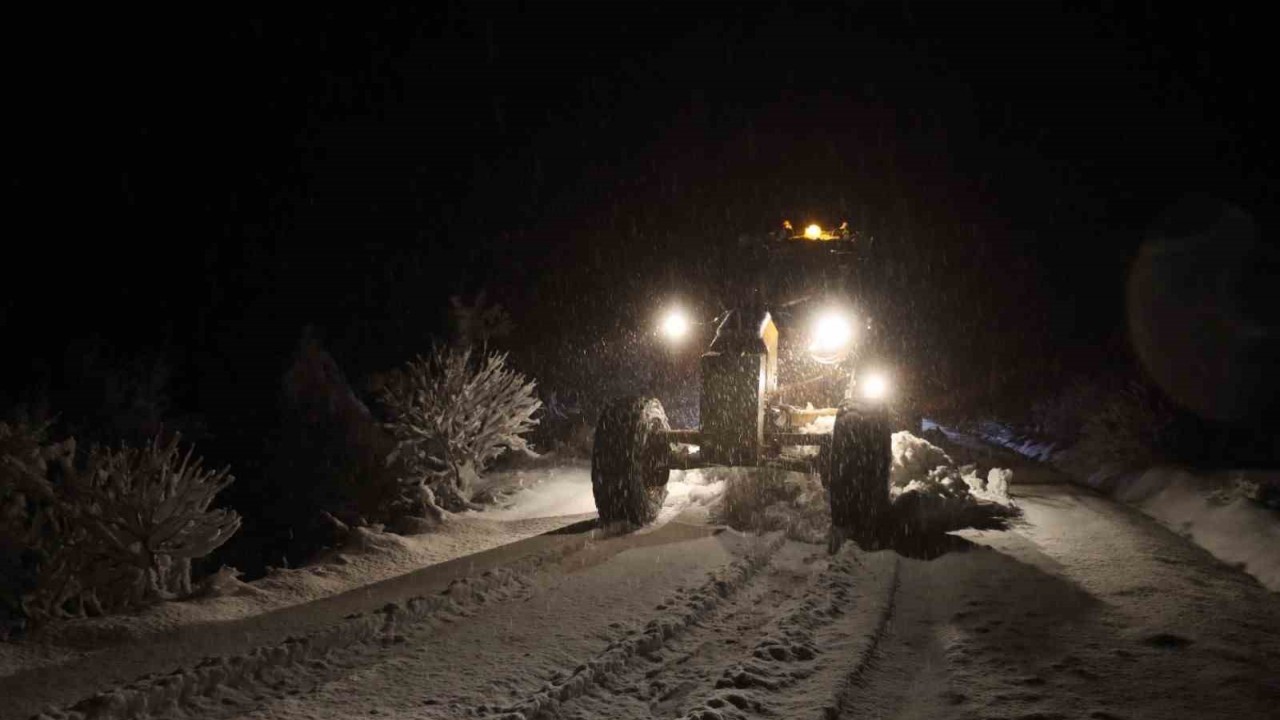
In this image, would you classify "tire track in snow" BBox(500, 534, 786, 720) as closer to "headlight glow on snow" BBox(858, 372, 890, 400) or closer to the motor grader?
the motor grader

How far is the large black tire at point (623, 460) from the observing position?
26.4 ft

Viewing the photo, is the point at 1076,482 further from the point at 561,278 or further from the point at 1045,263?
the point at 1045,263

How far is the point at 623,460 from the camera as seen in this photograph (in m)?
8.05

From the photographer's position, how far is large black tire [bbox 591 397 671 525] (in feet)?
26.4

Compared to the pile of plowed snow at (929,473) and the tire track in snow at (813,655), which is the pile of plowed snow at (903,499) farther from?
the tire track in snow at (813,655)

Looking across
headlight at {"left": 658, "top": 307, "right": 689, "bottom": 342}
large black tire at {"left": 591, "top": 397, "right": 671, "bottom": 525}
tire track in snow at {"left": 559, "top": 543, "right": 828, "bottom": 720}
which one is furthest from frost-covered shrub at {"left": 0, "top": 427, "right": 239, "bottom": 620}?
headlight at {"left": 658, "top": 307, "right": 689, "bottom": 342}

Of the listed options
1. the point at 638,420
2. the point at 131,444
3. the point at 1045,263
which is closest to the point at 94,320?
the point at 131,444

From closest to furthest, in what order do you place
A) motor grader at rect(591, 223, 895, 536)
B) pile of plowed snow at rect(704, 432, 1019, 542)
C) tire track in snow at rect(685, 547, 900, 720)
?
tire track in snow at rect(685, 547, 900, 720) < motor grader at rect(591, 223, 895, 536) < pile of plowed snow at rect(704, 432, 1019, 542)

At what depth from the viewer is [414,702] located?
4090mm

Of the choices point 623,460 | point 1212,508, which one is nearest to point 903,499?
point 623,460

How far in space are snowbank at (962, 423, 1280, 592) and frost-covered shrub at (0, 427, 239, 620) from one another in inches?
341

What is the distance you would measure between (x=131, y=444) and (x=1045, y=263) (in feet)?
135

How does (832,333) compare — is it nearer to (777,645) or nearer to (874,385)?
(874,385)

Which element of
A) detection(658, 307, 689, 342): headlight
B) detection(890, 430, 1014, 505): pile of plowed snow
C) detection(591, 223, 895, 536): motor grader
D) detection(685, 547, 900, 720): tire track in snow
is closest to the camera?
detection(685, 547, 900, 720): tire track in snow
